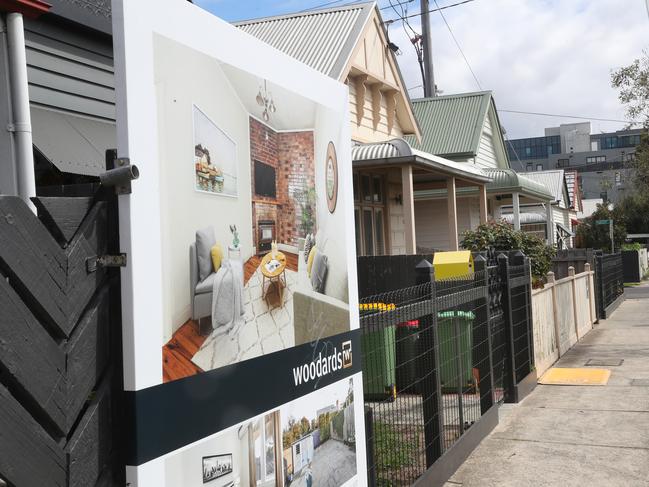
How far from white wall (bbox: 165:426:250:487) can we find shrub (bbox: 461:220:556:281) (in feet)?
42.0

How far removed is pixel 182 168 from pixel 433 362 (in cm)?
380

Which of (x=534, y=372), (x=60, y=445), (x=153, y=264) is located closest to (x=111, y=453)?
(x=60, y=445)

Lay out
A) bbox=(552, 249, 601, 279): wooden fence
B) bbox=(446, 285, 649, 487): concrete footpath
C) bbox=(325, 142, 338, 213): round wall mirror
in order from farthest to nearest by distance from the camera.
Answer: bbox=(552, 249, 601, 279): wooden fence → bbox=(446, 285, 649, 487): concrete footpath → bbox=(325, 142, 338, 213): round wall mirror

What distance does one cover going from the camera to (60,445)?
2.00m

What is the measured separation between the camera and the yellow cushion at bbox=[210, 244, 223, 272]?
2555 millimetres

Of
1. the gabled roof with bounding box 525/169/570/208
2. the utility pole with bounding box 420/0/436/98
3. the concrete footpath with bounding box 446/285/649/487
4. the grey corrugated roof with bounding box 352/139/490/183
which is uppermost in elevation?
the utility pole with bounding box 420/0/436/98

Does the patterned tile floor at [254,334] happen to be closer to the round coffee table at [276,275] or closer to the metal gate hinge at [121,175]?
the round coffee table at [276,275]

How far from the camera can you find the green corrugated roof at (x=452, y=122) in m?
26.5

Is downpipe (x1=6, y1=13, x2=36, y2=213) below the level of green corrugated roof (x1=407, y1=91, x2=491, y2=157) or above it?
below

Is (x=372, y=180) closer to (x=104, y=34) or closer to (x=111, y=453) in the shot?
(x=104, y=34)

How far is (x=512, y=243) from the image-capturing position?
1519cm

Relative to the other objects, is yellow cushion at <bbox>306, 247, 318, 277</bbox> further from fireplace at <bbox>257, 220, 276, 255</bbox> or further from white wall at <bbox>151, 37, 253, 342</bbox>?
white wall at <bbox>151, 37, 253, 342</bbox>

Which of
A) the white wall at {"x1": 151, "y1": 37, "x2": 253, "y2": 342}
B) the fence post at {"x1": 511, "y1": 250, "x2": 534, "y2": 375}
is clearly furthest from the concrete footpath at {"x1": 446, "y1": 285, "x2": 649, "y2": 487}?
the white wall at {"x1": 151, "y1": 37, "x2": 253, "y2": 342}

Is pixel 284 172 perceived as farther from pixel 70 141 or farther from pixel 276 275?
pixel 70 141
